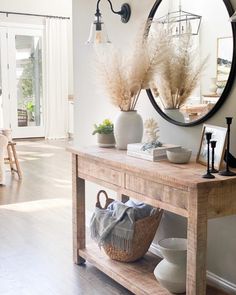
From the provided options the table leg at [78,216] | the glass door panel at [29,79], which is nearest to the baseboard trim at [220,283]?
the table leg at [78,216]

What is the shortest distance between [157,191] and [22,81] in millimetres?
7526

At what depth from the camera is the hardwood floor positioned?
8.78ft

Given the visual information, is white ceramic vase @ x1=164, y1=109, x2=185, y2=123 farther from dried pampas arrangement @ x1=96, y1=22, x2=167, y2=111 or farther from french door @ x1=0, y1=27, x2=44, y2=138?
french door @ x1=0, y1=27, x2=44, y2=138

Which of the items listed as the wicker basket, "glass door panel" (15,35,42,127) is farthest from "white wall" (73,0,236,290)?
"glass door panel" (15,35,42,127)

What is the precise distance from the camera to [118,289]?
2.65 meters

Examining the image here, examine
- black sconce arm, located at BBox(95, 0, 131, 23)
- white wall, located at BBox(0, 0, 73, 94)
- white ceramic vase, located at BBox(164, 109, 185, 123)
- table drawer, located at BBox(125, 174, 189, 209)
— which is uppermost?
white wall, located at BBox(0, 0, 73, 94)

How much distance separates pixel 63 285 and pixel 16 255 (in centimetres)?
61

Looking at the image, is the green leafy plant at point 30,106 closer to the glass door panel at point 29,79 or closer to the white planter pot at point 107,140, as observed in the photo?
the glass door panel at point 29,79

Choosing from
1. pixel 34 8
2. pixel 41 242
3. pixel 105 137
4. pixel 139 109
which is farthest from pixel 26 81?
pixel 105 137

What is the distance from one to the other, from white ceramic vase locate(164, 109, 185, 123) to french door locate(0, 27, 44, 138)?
6.76 meters

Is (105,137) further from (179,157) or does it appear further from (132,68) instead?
(179,157)

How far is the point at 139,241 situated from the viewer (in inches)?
108

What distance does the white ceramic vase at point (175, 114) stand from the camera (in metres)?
2.73

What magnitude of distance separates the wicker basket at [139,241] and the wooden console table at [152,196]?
1.9 inches
